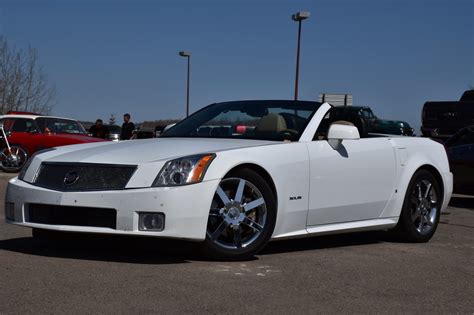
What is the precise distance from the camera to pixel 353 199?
6938 millimetres

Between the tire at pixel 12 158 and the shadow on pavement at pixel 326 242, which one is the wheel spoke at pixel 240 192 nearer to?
the shadow on pavement at pixel 326 242

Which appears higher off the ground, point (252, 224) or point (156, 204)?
point (156, 204)

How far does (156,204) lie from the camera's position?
5527 mm

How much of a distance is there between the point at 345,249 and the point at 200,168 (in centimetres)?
191

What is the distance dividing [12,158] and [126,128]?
4.62m

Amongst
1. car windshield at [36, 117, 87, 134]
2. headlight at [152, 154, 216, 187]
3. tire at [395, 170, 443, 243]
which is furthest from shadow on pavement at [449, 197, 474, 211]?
car windshield at [36, 117, 87, 134]

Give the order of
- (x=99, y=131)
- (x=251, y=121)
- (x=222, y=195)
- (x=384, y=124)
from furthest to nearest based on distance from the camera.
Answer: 1. (x=384, y=124)
2. (x=99, y=131)
3. (x=251, y=121)
4. (x=222, y=195)

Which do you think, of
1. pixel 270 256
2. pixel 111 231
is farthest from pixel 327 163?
pixel 111 231

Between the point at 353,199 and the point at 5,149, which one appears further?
the point at 5,149

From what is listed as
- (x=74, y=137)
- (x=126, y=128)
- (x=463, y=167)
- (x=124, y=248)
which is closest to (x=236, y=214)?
(x=124, y=248)

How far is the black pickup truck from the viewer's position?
2266 centimetres

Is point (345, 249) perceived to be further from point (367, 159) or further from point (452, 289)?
point (452, 289)

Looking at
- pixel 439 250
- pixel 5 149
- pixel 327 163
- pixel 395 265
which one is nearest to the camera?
pixel 395 265

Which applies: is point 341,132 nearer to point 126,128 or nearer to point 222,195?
point 222,195
